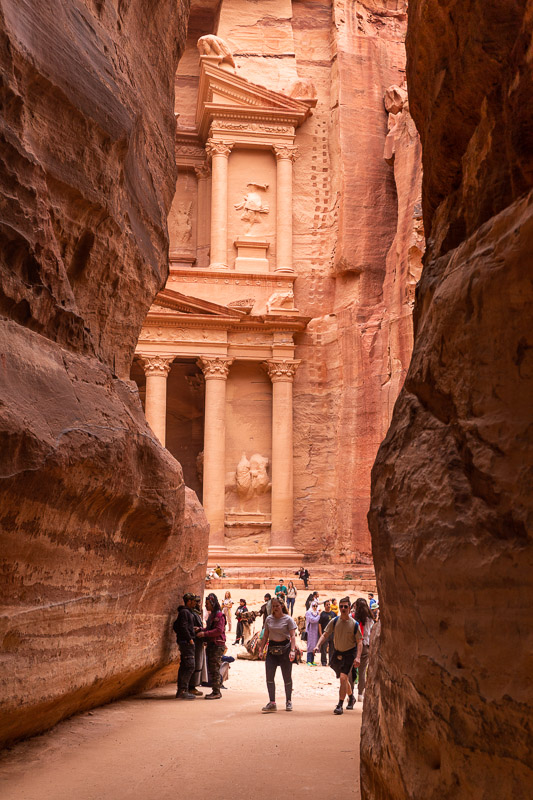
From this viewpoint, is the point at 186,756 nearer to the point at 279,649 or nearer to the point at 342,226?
the point at 279,649

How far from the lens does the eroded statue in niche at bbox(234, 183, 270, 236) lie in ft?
96.0

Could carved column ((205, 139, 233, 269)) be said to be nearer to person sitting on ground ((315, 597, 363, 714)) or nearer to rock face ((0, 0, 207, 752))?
rock face ((0, 0, 207, 752))

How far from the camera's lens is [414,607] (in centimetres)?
316

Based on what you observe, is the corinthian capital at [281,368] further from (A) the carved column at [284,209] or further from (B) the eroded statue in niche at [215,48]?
(B) the eroded statue in niche at [215,48]

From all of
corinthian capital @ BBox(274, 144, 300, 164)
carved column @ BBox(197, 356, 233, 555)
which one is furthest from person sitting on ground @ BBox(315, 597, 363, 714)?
corinthian capital @ BBox(274, 144, 300, 164)

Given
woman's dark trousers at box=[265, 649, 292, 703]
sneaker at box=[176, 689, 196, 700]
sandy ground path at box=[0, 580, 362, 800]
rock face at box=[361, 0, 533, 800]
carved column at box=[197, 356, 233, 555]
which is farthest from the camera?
carved column at box=[197, 356, 233, 555]

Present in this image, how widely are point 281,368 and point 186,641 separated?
19.5 meters

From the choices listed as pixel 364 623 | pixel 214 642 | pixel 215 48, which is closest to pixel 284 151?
pixel 215 48

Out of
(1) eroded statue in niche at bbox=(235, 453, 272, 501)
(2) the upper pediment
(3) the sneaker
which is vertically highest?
(2) the upper pediment

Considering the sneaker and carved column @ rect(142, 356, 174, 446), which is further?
carved column @ rect(142, 356, 174, 446)

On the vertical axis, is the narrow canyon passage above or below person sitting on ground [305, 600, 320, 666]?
below

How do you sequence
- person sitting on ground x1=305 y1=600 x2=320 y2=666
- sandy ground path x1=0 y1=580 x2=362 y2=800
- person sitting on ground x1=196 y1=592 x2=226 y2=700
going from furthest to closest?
person sitting on ground x1=305 y1=600 x2=320 y2=666 → person sitting on ground x1=196 y1=592 x2=226 y2=700 → sandy ground path x1=0 y1=580 x2=362 y2=800

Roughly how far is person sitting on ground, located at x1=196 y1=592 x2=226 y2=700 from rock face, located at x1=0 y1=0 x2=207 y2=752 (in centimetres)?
140

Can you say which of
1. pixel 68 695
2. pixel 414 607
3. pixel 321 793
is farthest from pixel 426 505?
pixel 68 695
